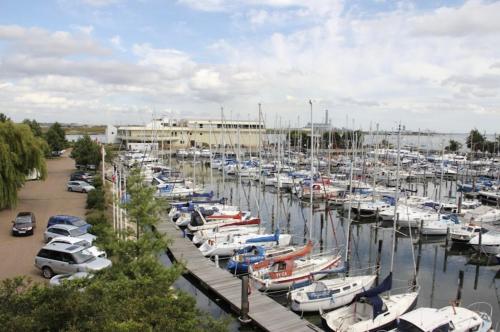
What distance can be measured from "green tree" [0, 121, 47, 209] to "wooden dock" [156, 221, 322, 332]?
15.4 meters

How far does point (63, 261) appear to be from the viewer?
2294cm

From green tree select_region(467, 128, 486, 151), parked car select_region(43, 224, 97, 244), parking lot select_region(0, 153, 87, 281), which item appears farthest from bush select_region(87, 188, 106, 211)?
green tree select_region(467, 128, 486, 151)

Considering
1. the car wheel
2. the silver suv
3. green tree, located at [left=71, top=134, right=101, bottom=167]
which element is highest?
green tree, located at [left=71, top=134, right=101, bottom=167]

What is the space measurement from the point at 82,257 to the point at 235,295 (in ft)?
29.3

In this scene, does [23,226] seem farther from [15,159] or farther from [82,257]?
[82,257]

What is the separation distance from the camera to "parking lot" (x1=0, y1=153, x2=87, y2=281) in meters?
24.3

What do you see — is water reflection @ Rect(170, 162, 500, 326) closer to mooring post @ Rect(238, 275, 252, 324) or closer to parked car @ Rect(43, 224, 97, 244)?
mooring post @ Rect(238, 275, 252, 324)

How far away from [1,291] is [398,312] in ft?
58.4

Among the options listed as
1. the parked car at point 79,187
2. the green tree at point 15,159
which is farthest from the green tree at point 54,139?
the green tree at point 15,159

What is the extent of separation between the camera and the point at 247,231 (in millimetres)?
35344

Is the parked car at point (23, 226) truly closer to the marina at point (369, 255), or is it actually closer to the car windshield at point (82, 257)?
the car windshield at point (82, 257)

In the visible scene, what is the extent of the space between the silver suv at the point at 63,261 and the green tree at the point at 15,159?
14195 mm

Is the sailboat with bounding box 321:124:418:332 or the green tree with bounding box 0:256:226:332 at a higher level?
the green tree with bounding box 0:256:226:332

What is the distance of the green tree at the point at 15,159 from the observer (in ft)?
112
